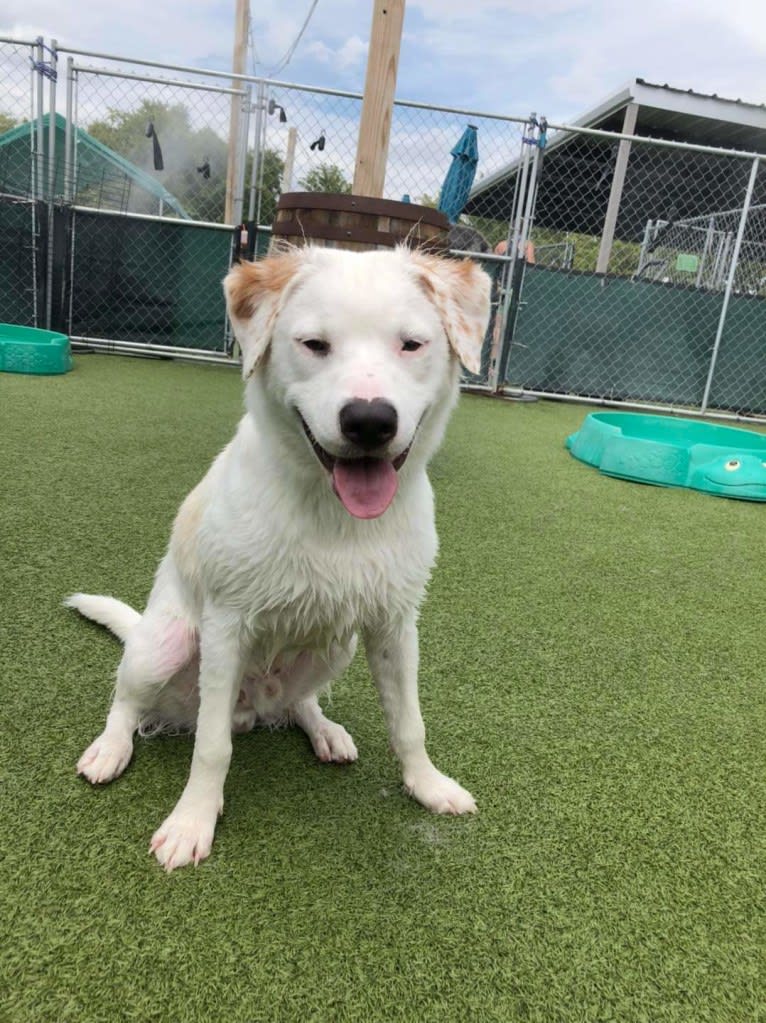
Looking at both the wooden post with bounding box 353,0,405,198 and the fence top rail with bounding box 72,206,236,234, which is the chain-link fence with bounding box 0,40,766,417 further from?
the wooden post with bounding box 353,0,405,198

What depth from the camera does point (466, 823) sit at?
1.71 m

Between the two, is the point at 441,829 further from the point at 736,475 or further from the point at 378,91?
the point at 736,475

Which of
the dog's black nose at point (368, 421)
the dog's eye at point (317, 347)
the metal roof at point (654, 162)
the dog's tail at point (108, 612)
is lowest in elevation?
the dog's tail at point (108, 612)

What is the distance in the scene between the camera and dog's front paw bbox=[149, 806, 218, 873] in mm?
1489

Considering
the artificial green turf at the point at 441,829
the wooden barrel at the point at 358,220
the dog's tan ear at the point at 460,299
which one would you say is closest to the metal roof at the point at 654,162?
the wooden barrel at the point at 358,220

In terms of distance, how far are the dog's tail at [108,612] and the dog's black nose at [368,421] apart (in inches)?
44.8

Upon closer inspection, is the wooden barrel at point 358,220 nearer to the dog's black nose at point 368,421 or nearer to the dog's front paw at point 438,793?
the dog's black nose at point 368,421

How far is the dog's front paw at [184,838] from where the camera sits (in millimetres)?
1489

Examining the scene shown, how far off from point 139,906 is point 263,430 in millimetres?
1000

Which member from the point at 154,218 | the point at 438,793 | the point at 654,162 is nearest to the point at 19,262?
the point at 154,218

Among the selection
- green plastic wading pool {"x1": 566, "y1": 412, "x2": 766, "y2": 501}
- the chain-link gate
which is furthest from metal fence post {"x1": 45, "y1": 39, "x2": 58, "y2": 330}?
green plastic wading pool {"x1": 566, "y1": 412, "x2": 766, "y2": 501}

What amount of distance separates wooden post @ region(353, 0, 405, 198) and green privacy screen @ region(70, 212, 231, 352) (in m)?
4.38

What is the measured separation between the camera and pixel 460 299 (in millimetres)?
1704

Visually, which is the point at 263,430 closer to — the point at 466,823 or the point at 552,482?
the point at 466,823
